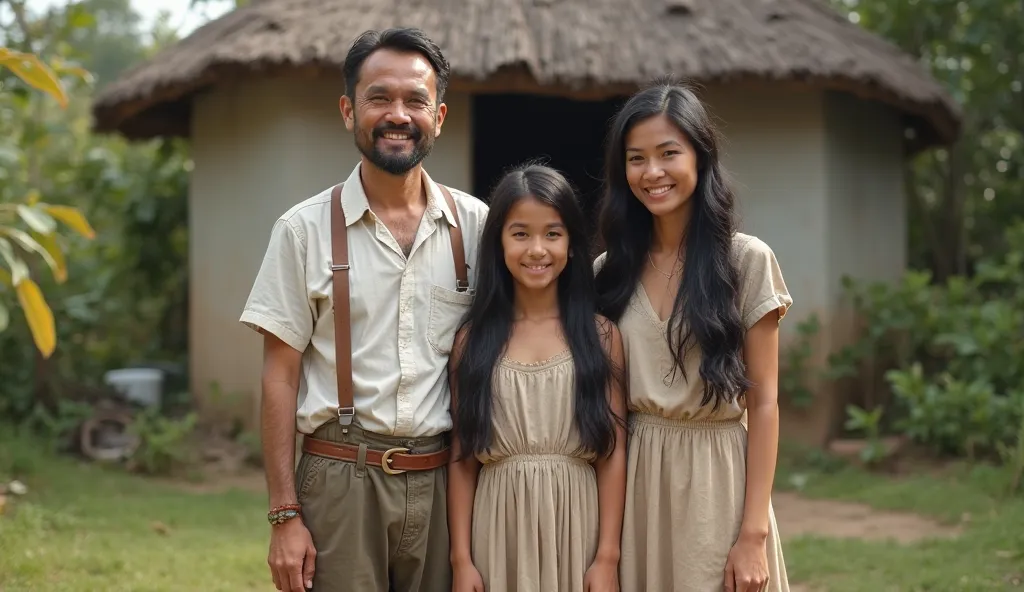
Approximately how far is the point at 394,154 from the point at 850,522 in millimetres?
3718

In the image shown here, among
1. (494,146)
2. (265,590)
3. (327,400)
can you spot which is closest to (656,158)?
(327,400)

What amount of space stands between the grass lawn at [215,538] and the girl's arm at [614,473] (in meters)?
1.99

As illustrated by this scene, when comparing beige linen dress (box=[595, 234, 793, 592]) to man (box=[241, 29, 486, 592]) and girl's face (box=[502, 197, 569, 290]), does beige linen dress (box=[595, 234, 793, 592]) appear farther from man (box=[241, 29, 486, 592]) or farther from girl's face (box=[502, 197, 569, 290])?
man (box=[241, 29, 486, 592])

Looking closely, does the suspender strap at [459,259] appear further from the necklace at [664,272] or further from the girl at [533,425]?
the necklace at [664,272]

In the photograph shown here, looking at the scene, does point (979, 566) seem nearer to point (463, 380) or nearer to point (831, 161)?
point (463, 380)

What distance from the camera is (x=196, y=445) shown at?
6.58 m

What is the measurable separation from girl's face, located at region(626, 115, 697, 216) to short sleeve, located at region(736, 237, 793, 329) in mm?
198

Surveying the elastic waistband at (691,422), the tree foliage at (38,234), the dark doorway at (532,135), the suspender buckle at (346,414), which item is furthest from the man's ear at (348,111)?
the dark doorway at (532,135)

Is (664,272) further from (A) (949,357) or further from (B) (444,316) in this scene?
(A) (949,357)

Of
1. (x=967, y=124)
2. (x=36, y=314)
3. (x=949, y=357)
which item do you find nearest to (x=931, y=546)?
(x=949, y=357)

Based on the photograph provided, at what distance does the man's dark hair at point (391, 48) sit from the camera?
2498 mm

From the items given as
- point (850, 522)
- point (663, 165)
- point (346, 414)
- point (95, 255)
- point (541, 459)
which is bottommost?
point (850, 522)

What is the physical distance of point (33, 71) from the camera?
352 centimetres

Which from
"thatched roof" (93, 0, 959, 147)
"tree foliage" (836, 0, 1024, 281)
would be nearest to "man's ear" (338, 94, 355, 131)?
"thatched roof" (93, 0, 959, 147)
